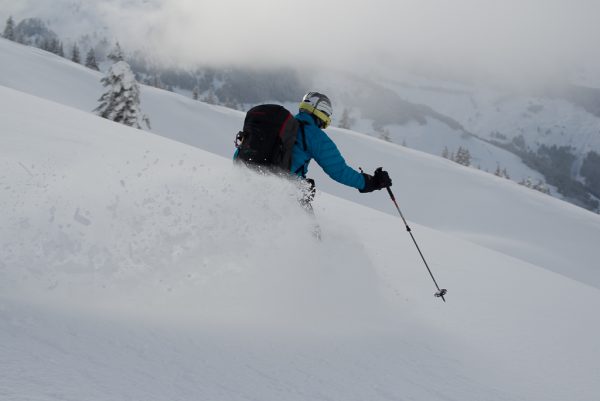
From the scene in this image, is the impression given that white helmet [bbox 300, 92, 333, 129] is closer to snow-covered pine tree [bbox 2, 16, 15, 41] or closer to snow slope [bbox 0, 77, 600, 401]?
snow slope [bbox 0, 77, 600, 401]

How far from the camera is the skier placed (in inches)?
189

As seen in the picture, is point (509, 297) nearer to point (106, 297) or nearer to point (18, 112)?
point (106, 297)

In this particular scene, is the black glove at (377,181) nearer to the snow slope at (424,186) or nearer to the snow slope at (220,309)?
the snow slope at (220,309)

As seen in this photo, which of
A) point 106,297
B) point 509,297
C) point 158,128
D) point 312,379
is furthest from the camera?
point 158,128

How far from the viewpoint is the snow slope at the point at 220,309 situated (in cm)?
241

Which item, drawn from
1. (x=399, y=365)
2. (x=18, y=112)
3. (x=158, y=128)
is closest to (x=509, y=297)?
(x=399, y=365)

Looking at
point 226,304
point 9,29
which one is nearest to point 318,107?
point 226,304

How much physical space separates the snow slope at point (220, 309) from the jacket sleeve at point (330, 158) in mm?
566

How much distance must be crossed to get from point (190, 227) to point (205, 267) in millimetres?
464

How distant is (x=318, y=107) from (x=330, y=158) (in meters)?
0.59

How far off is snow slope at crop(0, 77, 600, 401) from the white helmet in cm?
95

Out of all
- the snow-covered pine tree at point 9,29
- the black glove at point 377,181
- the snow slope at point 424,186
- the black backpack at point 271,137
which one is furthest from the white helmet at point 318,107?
the snow-covered pine tree at point 9,29

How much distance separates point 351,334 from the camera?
3.76 m

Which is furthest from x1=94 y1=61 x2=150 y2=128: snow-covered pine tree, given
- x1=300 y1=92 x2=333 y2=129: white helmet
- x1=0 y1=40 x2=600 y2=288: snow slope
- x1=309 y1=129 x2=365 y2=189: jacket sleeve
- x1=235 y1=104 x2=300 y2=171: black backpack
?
x1=309 y1=129 x2=365 y2=189: jacket sleeve
